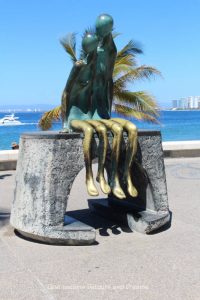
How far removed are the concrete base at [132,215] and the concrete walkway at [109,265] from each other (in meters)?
0.12

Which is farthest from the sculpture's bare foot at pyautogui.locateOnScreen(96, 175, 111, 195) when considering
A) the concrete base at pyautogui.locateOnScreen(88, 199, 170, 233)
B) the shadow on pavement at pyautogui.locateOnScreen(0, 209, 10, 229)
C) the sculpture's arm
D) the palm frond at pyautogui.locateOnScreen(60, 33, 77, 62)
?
the palm frond at pyautogui.locateOnScreen(60, 33, 77, 62)

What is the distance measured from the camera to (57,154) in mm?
5184

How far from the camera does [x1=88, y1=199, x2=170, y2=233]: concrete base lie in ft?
18.6

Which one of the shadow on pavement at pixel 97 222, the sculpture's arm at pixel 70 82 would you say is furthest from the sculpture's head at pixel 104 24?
the shadow on pavement at pixel 97 222

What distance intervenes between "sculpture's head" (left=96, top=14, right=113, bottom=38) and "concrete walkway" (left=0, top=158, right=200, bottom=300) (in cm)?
266

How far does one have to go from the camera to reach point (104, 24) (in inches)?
216

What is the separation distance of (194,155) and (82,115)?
26.8 feet

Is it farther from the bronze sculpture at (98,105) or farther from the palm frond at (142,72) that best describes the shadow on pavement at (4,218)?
the palm frond at (142,72)

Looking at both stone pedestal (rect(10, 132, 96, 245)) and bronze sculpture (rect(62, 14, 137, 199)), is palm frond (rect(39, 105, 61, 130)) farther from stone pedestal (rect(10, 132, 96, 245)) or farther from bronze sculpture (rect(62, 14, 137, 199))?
stone pedestal (rect(10, 132, 96, 245))

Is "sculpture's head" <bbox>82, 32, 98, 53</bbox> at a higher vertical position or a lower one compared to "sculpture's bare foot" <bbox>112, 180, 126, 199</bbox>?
higher

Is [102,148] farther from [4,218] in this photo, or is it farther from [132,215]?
[4,218]

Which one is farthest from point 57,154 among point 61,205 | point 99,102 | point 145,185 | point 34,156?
point 145,185

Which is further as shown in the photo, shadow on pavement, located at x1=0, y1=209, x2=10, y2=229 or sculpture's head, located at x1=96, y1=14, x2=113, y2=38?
shadow on pavement, located at x1=0, y1=209, x2=10, y2=229

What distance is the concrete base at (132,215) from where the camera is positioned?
5.66 metres
